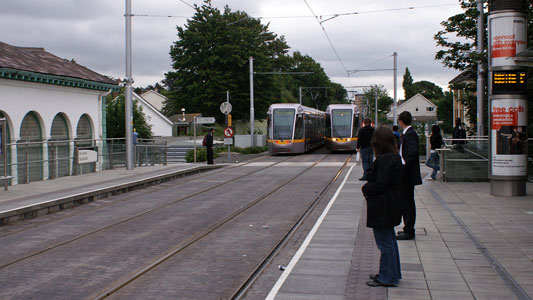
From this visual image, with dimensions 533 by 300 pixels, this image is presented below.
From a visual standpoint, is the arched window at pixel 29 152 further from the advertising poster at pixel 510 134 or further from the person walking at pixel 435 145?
the advertising poster at pixel 510 134

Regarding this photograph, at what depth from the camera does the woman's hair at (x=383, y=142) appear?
241 inches

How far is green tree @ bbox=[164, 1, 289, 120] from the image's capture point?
51.7m

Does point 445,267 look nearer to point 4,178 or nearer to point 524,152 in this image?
point 524,152

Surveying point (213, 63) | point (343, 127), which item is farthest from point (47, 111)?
point (213, 63)

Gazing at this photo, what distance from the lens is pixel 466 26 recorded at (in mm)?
21391

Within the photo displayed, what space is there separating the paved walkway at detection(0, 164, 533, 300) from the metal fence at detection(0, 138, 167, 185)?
383cm

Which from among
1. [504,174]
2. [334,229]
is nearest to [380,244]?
[334,229]

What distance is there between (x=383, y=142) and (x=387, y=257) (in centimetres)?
120

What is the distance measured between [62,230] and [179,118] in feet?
287

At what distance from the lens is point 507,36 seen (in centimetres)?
1317

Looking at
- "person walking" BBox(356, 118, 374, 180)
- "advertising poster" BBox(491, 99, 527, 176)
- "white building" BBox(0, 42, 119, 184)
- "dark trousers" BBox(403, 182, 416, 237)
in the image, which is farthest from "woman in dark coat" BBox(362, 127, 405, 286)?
"white building" BBox(0, 42, 119, 184)

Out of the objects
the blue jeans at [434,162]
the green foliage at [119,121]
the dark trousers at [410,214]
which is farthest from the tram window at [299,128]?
the dark trousers at [410,214]

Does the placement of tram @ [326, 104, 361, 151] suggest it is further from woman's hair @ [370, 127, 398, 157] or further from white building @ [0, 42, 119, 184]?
woman's hair @ [370, 127, 398, 157]

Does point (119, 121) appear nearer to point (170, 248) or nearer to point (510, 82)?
point (510, 82)
